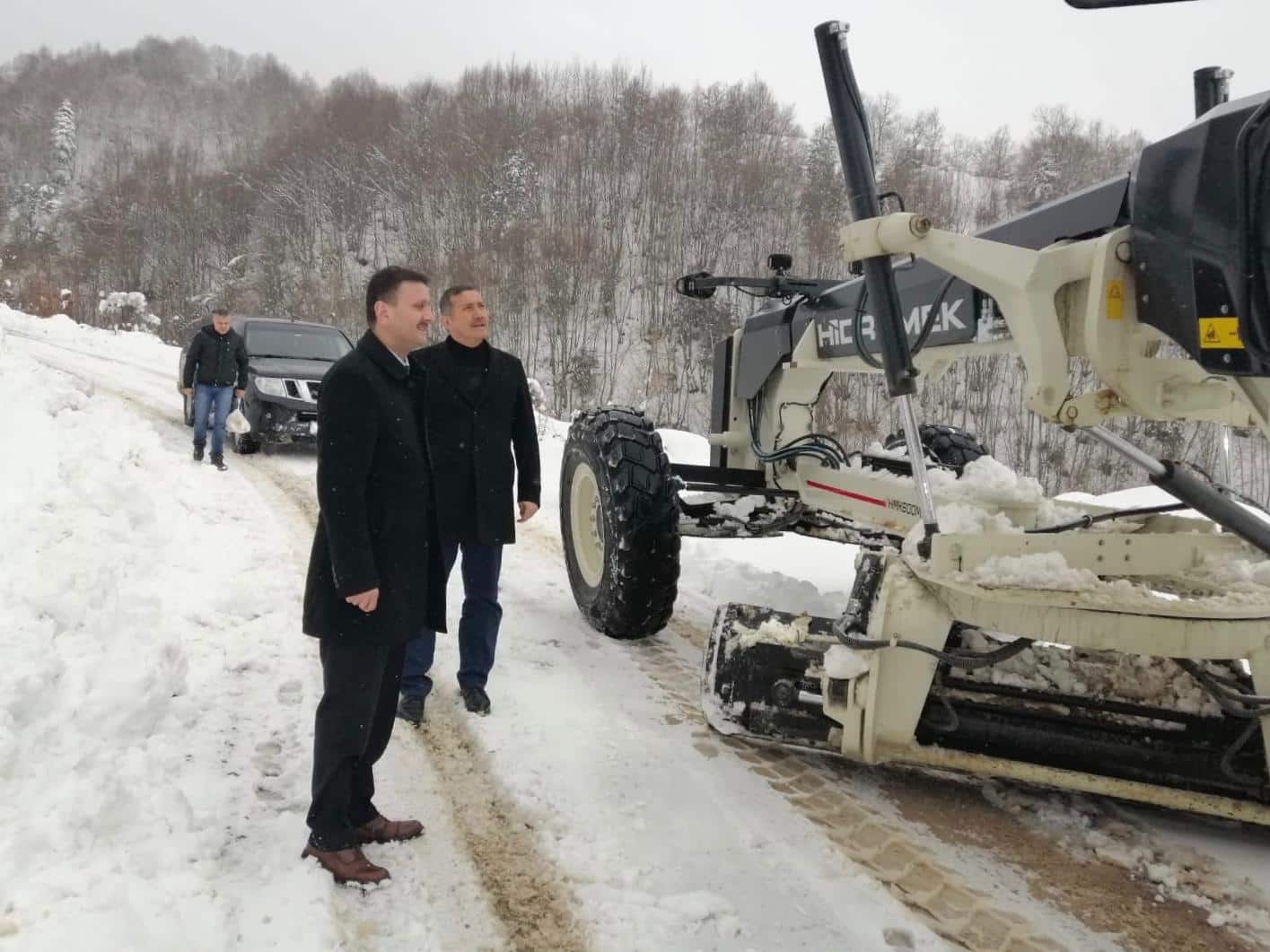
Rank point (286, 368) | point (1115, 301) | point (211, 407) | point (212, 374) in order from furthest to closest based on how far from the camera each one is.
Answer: point (286, 368) → point (211, 407) → point (212, 374) → point (1115, 301)

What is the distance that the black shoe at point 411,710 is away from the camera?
3.53 m

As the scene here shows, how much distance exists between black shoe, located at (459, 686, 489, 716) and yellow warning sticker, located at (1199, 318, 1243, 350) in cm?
283

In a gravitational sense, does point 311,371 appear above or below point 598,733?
above

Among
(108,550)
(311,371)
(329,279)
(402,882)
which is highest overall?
(329,279)

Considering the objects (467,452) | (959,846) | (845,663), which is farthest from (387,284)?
(959,846)

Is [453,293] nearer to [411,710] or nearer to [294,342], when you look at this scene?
[411,710]

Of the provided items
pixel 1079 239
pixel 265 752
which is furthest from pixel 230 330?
pixel 1079 239

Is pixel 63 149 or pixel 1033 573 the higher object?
pixel 63 149

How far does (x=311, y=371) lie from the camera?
34.9 ft

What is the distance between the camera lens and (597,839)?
2717mm

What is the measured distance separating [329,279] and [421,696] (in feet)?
147

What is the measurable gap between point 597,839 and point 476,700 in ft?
3.58

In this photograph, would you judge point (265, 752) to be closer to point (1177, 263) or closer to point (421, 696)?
point (421, 696)

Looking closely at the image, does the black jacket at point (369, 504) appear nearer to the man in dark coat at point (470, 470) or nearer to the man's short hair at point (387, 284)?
the man's short hair at point (387, 284)
